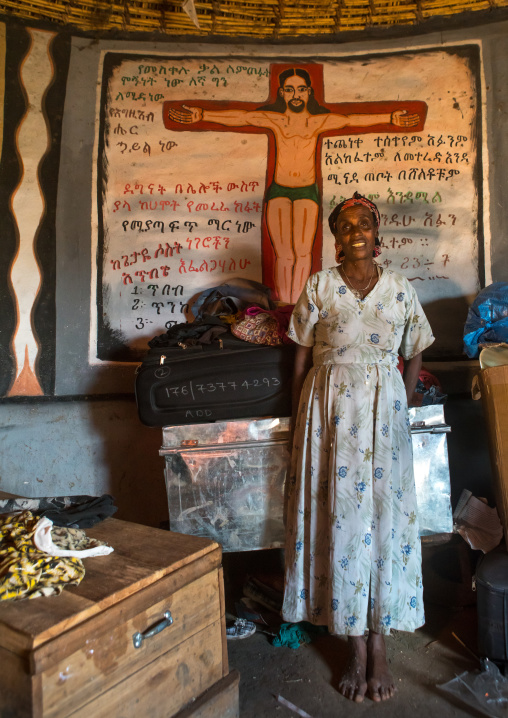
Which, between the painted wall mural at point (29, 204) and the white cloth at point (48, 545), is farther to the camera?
the painted wall mural at point (29, 204)

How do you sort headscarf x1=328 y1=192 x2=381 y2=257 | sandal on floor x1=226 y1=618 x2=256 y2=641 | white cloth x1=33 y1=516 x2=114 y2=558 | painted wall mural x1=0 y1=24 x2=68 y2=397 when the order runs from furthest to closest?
painted wall mural x1=0 y1=24 x2=68 y2=397
sandal on floor x1=226 y1=618 x2=256 y2=641
headscarf x1=328 y1=192 x2=381 y2=257
white cloth x1=33 y1=516 x2=114 y2=558

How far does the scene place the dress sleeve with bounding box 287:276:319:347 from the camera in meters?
2.14

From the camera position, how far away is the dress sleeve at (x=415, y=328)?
7.09ft

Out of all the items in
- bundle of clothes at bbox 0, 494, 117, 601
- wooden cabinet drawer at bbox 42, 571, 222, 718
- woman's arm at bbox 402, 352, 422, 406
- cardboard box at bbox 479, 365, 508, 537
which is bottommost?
wooden cabinet drawer at bbox 42, 571, 222, 718

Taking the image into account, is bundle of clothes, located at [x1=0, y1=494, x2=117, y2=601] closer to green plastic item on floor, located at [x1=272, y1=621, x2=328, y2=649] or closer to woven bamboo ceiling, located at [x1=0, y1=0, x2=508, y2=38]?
green plastic item on floor, located at [x1=272, y1=621, x2=328, y2=649]

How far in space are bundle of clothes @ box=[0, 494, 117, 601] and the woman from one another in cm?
81

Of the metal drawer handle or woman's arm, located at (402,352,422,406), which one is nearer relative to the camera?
the metal drawer handle

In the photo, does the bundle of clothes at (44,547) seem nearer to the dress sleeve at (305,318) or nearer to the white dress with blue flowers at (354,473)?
the white dress with blue flowers at (354,473)

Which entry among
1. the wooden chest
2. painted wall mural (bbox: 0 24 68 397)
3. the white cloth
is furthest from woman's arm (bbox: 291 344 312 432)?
painted wall mural (bbox: 0 24 68 397)

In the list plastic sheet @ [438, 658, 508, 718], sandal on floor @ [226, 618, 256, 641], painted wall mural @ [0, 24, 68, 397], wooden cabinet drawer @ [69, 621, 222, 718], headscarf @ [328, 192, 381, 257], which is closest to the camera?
wooden cabinet drawer @ [69, 621, 222, 718]

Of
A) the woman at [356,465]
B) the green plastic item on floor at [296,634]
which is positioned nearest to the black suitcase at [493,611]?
the woman at [356,465]

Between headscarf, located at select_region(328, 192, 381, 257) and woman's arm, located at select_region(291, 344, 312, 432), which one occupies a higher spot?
headscarf, located at select_region(328, 192, 381, 257)

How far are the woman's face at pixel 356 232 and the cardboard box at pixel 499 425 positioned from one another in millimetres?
713

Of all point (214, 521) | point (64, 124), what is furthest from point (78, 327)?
point (214, 521)
